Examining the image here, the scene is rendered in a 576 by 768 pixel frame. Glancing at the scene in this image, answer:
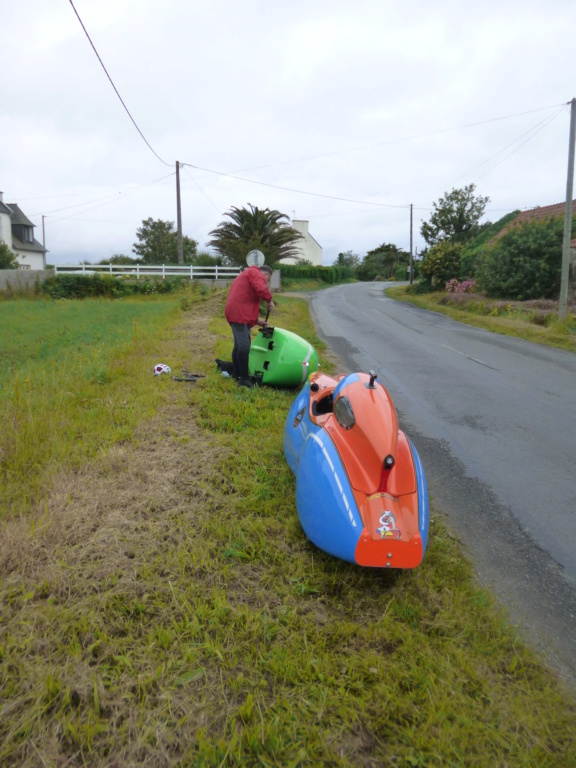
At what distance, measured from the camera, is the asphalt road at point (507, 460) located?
3000 millimetres

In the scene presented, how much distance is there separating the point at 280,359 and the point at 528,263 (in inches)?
695

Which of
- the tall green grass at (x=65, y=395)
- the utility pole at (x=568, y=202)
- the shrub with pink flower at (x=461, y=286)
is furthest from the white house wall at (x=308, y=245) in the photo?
the tall green grass at (x=65, y=395)

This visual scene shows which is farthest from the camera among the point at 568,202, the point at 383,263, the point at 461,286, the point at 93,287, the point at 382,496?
the point at 383,263

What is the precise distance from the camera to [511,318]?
1802cm

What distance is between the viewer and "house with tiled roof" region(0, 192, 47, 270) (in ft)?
134

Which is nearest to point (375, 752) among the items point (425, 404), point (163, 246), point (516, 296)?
point (425, 404)

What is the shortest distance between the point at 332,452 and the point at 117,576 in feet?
4.67

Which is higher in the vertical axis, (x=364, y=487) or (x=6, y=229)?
(x=6, y=229)

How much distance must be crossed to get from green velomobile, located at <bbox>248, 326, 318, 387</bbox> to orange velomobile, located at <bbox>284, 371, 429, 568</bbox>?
3.24 metres

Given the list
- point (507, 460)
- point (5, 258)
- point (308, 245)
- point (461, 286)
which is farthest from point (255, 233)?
point (308, 245)

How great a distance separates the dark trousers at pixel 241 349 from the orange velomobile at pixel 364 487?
3.52 metres

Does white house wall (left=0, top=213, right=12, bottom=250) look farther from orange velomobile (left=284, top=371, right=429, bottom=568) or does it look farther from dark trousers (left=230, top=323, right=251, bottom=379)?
orange velomobile (left=284, top=371, right=429, bottom=568)

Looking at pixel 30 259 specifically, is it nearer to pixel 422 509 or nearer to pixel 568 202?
pixel 568 202

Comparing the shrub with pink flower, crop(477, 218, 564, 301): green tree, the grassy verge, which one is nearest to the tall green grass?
the grassy verge
